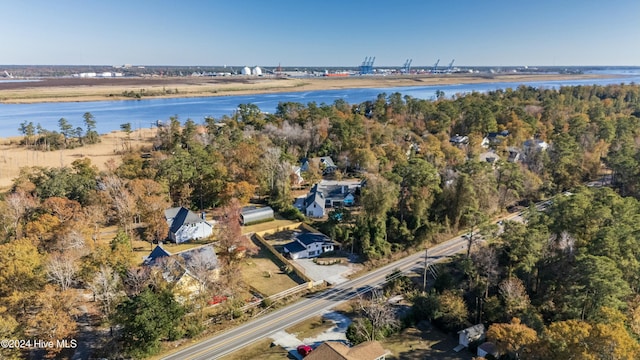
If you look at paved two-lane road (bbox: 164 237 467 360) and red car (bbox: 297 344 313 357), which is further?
paved two-lane road (bbox: 164 237 467 360)

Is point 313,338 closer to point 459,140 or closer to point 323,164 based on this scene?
point 323,164

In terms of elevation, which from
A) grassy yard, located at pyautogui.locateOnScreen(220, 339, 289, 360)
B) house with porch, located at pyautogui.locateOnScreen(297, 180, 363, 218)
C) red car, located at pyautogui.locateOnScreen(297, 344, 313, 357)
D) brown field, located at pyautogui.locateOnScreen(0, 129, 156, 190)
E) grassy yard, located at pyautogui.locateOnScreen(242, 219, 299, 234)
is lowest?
grassy yard, located at pyautogui.locateOnScreen(220, 339, 289, 360)

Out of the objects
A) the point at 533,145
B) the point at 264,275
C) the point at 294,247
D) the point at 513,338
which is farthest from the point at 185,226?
the point at 533,145

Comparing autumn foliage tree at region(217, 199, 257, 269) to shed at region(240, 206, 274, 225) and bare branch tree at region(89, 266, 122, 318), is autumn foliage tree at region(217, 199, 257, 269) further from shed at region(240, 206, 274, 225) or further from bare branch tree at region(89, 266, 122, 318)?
shed at region(240, 206, 274, 225)

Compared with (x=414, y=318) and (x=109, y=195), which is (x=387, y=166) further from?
(x=109, y=195)

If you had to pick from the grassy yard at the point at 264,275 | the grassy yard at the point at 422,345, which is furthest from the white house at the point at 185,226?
the grassy yard at the point at 422,345

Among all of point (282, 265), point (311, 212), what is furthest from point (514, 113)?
point (282, 265)

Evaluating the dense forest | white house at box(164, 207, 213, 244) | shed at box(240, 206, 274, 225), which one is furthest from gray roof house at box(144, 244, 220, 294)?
shed at box(240, 206, 274, 225)
